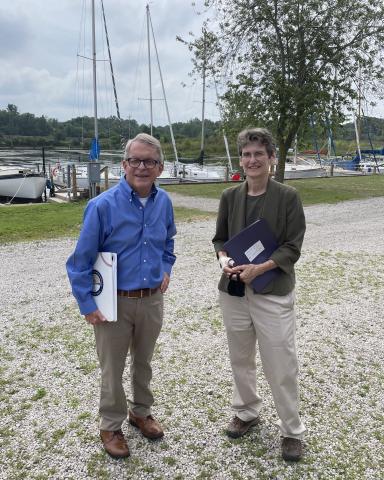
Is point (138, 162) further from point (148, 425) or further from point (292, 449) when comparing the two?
point (292, 449)

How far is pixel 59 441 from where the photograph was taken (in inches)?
121

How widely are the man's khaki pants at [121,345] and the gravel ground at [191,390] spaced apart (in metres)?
0.34

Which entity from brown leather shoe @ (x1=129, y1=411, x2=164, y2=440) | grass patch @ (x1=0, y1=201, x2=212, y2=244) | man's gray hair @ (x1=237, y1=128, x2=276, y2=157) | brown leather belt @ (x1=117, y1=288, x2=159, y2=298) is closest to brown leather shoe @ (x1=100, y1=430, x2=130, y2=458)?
brown leather shoe @ (x1=129, y1=411, x2=164, y2=440)

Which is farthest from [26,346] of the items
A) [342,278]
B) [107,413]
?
[342,278]

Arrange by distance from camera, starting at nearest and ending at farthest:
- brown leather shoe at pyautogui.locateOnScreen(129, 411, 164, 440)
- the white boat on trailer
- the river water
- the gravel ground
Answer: the gravel ground, brown leather shoe at pyautogui.locateOnScreen(129, 411, 164, 440), the white boat on trailer, the river water

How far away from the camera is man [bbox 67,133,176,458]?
2.62m

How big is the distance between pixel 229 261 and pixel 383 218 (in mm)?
11891

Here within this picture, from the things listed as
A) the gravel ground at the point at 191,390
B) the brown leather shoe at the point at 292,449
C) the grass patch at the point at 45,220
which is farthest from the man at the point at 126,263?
the grass patch at the point at 45,220

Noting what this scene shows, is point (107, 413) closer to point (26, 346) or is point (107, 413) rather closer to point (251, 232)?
point (251, 232)

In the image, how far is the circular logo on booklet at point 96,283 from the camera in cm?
266

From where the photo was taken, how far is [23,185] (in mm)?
20125

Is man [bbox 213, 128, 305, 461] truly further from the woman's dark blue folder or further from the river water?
the river water

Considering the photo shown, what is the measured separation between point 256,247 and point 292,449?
1.39 meters

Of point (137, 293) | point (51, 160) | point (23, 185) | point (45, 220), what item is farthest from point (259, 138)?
point (51, 160)
